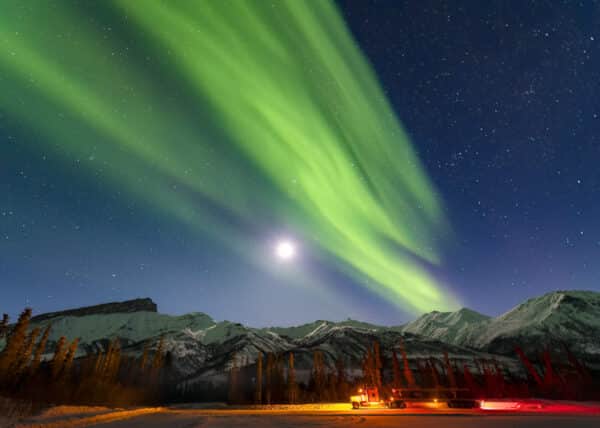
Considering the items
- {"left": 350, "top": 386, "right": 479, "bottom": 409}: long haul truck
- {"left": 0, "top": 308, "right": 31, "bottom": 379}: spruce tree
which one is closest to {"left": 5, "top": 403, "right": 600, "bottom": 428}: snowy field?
{"left": 350, "top": 386, "right": 479, "bottom": 409}: long haul truck

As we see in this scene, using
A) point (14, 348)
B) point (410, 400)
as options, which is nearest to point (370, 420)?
point (410, 400)

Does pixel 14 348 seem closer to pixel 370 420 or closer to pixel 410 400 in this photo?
pixel 410 400

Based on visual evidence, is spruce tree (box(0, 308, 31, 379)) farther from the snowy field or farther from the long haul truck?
the long haul truck

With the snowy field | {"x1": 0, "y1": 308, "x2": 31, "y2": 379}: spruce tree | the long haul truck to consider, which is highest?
{"x1": 0, "y1": 308, "x2": 31, "y2": 379}: spruce tree

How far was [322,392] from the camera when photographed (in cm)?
12825

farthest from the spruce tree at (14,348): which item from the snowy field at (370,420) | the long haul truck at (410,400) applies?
the long haul truck at (410,400)

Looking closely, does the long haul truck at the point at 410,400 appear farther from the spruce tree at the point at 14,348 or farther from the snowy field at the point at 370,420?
the spruce tree at the point at 14,348

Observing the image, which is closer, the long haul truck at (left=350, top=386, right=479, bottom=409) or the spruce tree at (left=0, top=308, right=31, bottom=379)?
the long haul truck at (left=350, top=386, right=479, bottom=409)

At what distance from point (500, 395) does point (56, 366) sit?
12085cm

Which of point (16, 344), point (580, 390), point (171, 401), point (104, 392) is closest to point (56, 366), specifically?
point (16, 344)

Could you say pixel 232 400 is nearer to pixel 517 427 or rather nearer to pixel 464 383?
pixel 464 383

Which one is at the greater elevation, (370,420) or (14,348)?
(14,348)

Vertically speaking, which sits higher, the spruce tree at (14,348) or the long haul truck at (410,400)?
the spruce tree at (14,348)

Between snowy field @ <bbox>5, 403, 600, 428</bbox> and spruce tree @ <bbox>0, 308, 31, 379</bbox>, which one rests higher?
spruce tree @ <bbox>0, 308, 31, 379</bbox>
